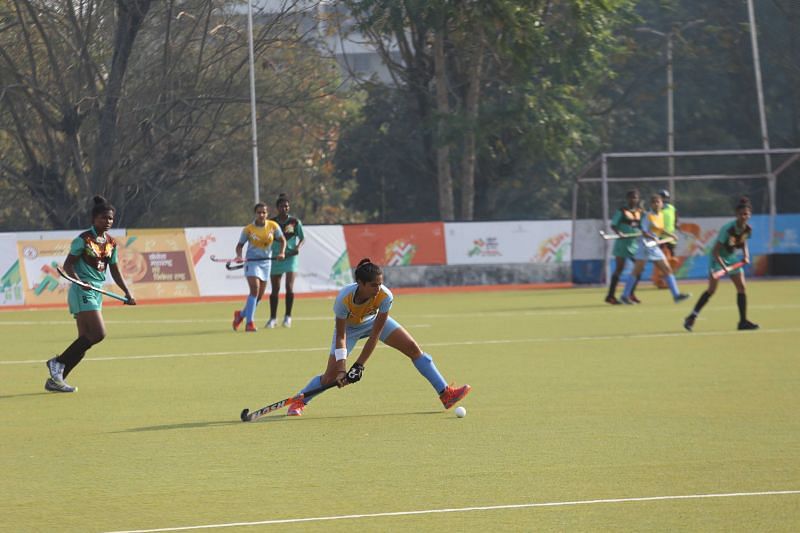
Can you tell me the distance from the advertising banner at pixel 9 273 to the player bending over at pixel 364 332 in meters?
18.5

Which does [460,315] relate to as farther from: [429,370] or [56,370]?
[429,370]

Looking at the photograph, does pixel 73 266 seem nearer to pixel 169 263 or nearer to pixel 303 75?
pixel 169 263

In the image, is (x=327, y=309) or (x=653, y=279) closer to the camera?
(x=327, y=309)

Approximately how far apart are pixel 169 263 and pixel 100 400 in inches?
685

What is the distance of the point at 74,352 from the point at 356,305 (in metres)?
4.02

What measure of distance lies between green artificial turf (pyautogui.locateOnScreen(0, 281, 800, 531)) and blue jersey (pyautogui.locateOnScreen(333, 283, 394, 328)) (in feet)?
3.09

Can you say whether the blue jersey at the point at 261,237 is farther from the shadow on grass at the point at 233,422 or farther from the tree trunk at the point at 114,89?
the tree trunk at the point at 114,89

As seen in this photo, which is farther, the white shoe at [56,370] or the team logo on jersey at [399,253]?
the team logo on jersey at [399,253]

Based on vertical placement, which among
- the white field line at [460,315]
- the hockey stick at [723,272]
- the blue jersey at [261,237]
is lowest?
the white field line at [460,315]

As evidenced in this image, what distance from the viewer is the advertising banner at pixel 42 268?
29531 millimetres

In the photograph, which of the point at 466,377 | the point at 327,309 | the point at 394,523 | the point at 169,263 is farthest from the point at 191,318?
the point at 394,523

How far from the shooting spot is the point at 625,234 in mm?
27188

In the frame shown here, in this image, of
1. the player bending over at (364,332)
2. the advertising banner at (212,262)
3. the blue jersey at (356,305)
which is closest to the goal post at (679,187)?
the advertising banner at (212,262)

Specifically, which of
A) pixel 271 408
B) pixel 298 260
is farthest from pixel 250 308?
pixel 298 260
